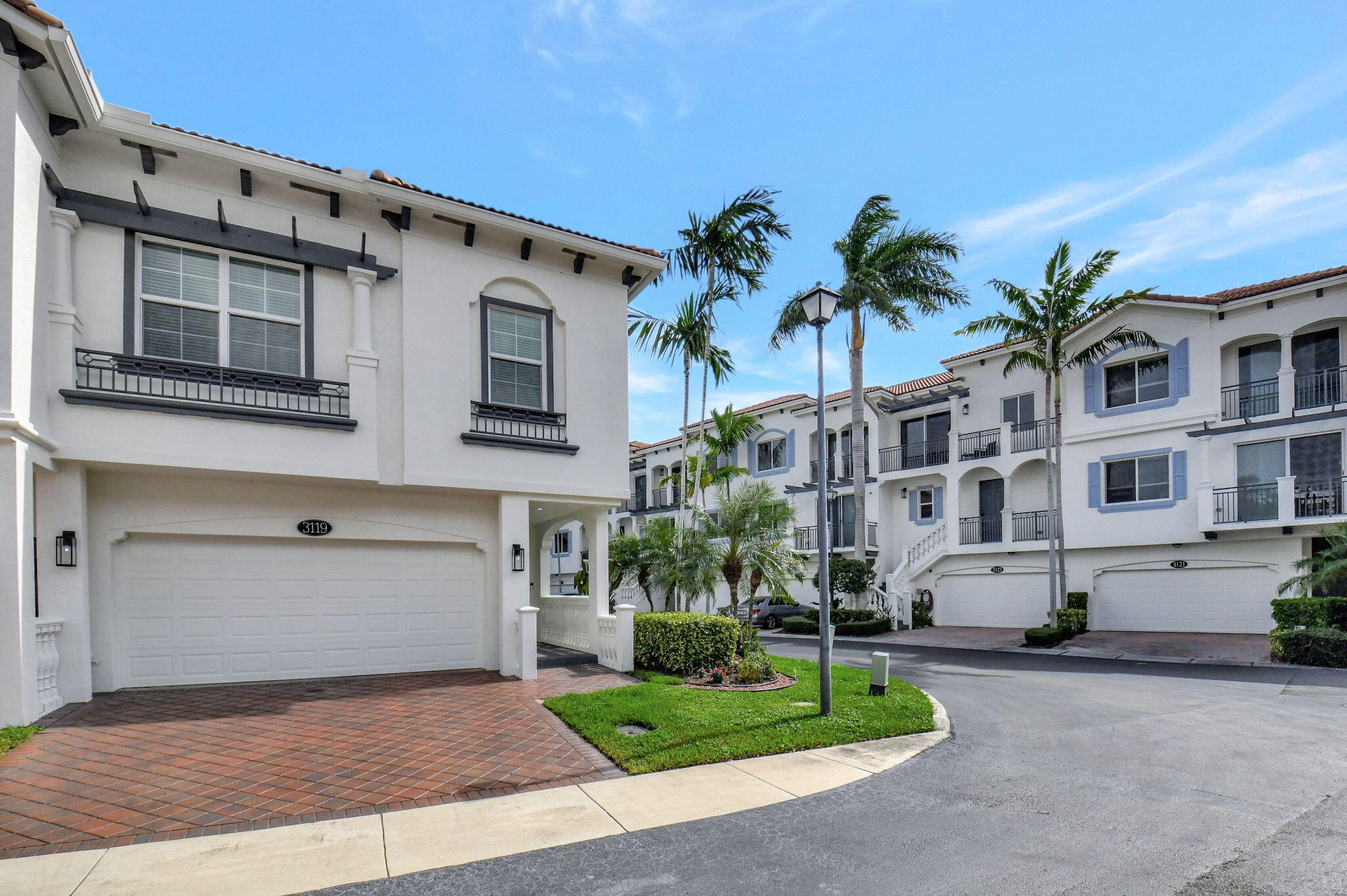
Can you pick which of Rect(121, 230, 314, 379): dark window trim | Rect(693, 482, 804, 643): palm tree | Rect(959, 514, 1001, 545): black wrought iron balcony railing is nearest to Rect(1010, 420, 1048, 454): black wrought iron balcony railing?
Rect(959, 514, 1001, 545): black wrought iron balcony railing

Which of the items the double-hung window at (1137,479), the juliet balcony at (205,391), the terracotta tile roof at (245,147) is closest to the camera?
the juliet balcony at (205,391)

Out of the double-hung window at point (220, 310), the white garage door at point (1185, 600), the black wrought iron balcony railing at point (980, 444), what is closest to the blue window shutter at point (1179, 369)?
the white garage door at point (1185, 600)

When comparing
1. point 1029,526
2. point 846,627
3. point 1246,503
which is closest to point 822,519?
point 846,627

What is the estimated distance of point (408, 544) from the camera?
41.3 ft

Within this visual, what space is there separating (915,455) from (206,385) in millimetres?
25613

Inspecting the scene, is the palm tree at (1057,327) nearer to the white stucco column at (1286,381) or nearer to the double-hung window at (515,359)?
the white stucco column at (1286,381)

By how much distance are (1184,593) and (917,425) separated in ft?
36.9

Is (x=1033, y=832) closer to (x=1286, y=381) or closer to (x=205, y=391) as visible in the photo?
(x=205, y=391)

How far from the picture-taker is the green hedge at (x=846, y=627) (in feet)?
80.0

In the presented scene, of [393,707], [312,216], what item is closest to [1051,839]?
[393,707]

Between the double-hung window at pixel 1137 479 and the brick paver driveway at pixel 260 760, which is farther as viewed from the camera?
the double-hung window at pixel 1137 479

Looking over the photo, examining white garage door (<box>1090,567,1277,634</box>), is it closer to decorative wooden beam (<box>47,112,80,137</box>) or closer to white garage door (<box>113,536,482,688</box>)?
white garage door (<box>113,536,482,688</box>)

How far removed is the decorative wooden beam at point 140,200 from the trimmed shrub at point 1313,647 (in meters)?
22.3

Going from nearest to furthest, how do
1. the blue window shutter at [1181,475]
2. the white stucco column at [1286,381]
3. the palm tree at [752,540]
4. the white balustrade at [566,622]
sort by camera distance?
the white balustrade at [566,622] → the palm tree at [752,540] → the white stucco column at [1286,381] → the blue window shutter at [1181,475]
